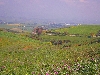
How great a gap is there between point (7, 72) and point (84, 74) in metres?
4.32

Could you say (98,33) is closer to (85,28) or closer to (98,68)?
(85,28)

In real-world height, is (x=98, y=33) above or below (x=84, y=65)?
below

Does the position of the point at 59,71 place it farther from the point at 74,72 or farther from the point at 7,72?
the point at 7,72

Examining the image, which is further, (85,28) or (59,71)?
(85,28)

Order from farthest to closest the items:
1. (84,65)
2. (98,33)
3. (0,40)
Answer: (98,33) → (0,40) → (84,65)

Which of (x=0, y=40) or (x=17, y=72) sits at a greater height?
(x=17, y=72)

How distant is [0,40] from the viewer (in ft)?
179

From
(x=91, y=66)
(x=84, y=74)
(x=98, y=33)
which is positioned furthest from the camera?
(x=98, y=33)

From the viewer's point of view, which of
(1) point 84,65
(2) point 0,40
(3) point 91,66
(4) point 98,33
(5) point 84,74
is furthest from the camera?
(4) point 98,33

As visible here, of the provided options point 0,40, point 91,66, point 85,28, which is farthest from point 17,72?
point 85,28

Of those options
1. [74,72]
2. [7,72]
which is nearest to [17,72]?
[7,72]

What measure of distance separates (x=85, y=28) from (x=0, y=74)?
12030cm

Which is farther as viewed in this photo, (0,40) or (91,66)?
(0,40)

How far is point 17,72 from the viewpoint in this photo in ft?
38.5
